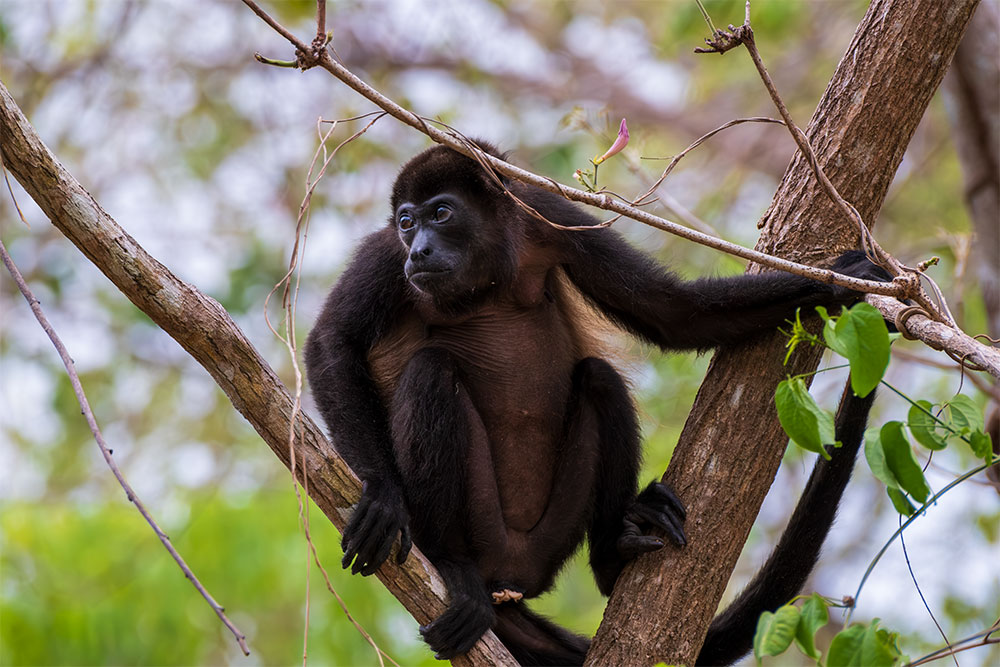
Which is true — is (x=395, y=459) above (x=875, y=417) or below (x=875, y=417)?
below

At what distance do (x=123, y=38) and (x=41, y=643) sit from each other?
207 inches

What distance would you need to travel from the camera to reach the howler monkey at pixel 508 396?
10.8 feet

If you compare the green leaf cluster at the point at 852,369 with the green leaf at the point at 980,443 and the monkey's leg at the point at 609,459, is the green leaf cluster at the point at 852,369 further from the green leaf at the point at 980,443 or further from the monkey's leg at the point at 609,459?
the monkey's leg at the point at 609,459

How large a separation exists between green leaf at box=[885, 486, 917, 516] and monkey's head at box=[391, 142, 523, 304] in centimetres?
214

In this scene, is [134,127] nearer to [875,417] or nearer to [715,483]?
[875,417]

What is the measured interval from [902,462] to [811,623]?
0.39 metres

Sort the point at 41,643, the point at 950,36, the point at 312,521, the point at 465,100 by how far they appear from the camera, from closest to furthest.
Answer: the point at 950,36 < the point at 41,643 < the point at 312,521 < the point at 465,100

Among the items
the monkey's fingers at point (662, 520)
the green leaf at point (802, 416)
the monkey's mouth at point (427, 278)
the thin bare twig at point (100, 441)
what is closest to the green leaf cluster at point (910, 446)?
the green leaf at point (802, 416)

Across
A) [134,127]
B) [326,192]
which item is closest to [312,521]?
[326,192]

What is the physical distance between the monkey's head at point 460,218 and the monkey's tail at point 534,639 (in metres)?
1.26

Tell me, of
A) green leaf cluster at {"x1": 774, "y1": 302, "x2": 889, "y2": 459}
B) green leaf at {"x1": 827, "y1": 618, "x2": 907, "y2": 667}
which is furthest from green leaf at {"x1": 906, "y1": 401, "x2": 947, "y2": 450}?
A: green leaf at {"x1": 827, "y1": 618, "x2": 907, "y2": 667}

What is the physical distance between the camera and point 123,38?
870 cm

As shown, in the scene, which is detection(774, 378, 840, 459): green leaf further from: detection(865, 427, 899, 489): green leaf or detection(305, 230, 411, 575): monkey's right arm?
detection(305, 230, 411, 575): monkey's right arm

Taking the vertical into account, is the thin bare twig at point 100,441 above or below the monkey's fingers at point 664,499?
below
